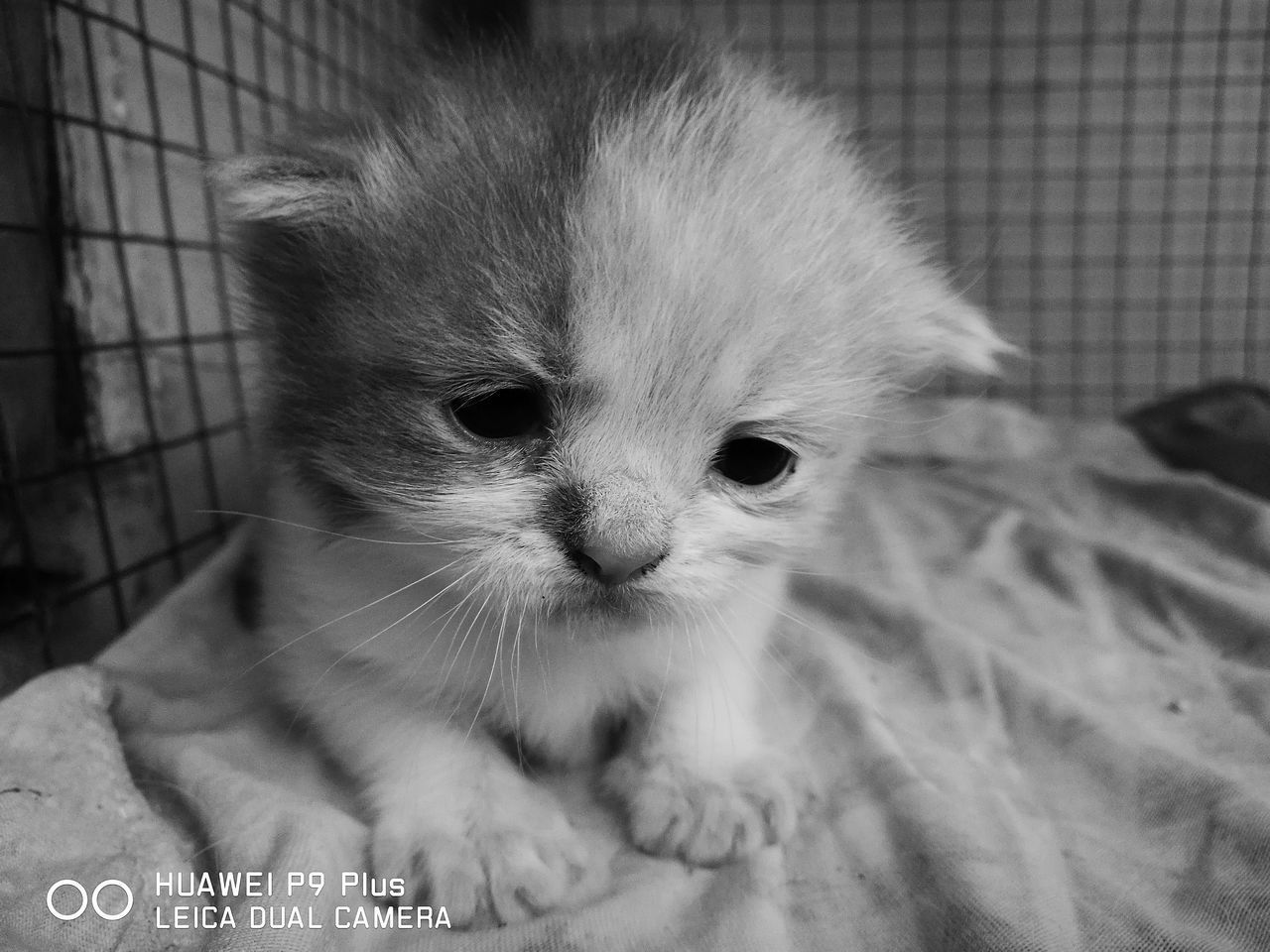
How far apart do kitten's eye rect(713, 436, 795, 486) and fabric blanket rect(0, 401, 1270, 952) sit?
31 centimetres

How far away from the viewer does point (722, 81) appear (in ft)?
3.70

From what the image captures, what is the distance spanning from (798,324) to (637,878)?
628mm

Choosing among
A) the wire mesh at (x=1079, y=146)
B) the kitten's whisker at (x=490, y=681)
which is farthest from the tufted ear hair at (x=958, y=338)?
the wire mesh at (x=1079, y=146)

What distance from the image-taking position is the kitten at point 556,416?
0.90 metres

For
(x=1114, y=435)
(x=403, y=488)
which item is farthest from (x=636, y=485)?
(x=1114, y=435)

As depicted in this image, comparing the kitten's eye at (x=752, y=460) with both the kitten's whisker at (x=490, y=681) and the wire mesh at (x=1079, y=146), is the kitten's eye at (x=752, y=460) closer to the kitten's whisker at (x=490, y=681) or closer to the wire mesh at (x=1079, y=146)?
the kitten's whisker at (x=490, y=681)

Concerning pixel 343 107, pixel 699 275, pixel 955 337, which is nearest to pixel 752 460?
pixel 699 275

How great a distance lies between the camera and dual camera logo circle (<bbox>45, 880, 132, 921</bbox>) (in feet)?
2.92

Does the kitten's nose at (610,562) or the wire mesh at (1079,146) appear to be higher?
the wire mesh at (1079,146)

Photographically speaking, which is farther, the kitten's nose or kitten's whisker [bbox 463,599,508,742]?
kitten's whisker [bbox 463,599,508,742]

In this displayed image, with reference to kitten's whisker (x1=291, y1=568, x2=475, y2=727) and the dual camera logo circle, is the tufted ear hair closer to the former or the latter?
kitten's whisker (x1=291, y1=568, x2=475, y2=727)

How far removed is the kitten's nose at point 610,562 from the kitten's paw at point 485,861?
0.33m

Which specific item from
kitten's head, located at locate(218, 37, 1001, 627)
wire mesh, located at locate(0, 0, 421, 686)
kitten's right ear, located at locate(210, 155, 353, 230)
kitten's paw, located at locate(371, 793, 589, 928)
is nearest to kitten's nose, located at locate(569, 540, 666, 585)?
kitten's head, located at locate(218, 37, 1001, 627)

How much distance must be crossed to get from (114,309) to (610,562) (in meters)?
1.16
